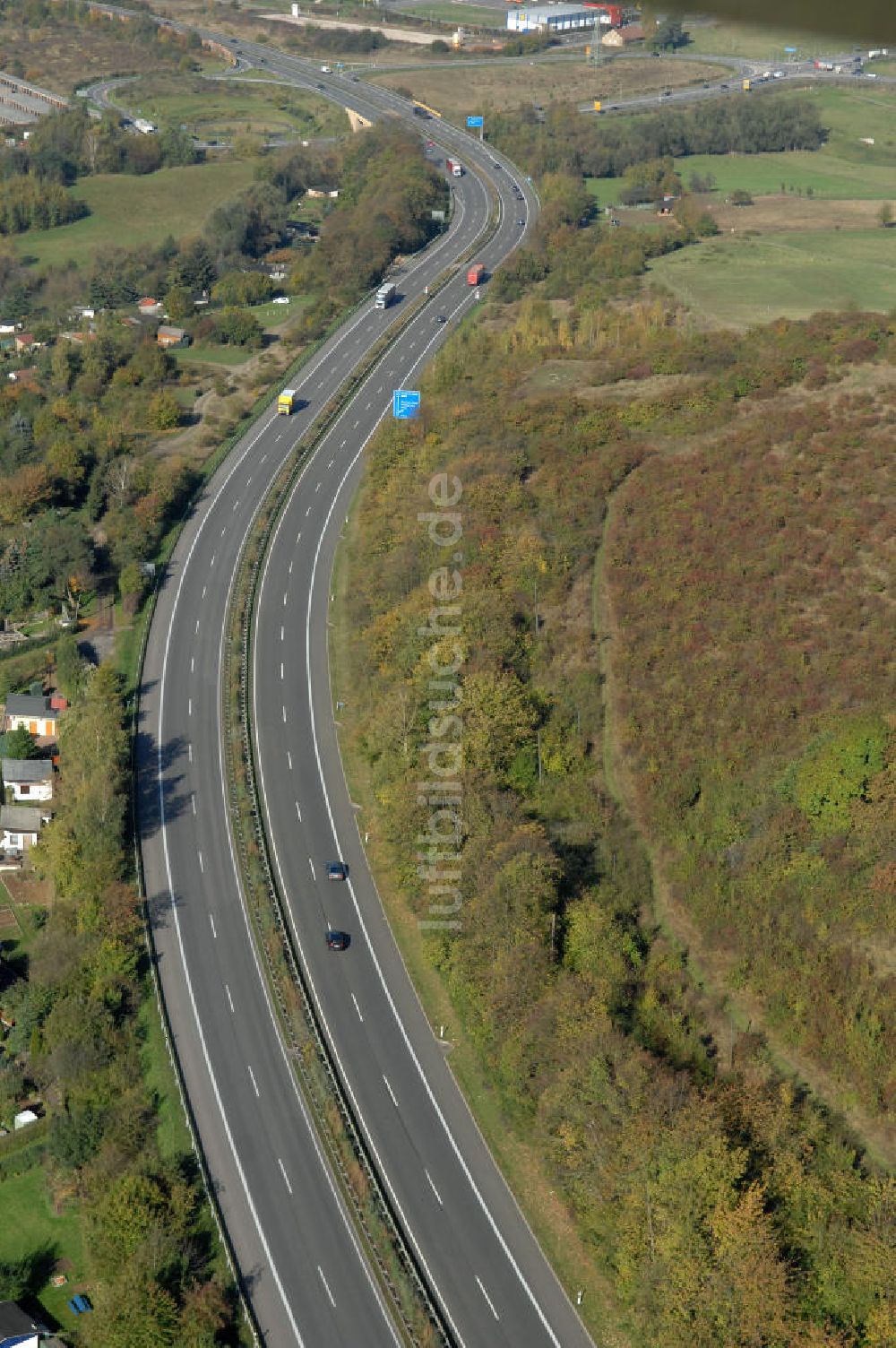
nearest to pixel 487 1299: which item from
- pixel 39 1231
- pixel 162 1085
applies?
pixel 162 1085

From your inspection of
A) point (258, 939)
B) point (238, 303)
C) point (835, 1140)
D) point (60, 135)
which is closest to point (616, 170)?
point (238, 303)

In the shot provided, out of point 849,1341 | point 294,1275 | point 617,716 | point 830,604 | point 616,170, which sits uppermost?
point 616,170

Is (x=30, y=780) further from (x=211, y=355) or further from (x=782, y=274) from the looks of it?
(x=782, y=274)

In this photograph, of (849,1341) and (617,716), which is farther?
(617,716)

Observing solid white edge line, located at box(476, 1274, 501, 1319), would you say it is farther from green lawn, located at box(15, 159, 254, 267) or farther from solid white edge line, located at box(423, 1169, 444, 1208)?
green lawn, located at box(15, 159, 254, 267)

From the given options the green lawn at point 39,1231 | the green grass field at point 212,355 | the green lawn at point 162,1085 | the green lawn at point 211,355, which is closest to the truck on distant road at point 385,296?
the green lawn at point 211,355

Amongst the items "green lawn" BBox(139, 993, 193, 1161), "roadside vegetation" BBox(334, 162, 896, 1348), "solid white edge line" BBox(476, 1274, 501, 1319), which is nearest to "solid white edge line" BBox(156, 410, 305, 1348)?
"green lawn" BBox(139, 993, 193, 1161)

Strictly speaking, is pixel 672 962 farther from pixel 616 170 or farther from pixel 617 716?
pixel 616 170

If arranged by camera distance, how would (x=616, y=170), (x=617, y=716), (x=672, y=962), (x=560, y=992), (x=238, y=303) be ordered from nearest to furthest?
1. (x=560, y=992)
2. (x=672, y=962)
3. (x=617, y=716)
4. (x=238, y=303)
5. (x=616, y=170)
